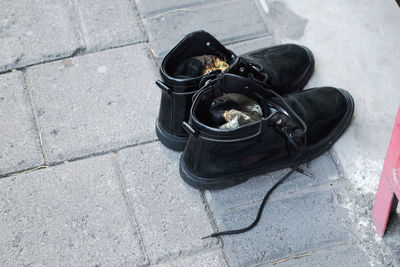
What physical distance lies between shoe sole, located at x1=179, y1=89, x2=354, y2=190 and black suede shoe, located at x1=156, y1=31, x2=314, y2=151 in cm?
17

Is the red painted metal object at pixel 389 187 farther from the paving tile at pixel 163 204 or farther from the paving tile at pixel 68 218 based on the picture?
the paving tile at pixel 68 218

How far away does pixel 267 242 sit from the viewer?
211 cm

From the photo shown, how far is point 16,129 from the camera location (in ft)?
8.09

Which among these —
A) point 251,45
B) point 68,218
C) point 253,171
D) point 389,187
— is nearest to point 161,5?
point 251,45

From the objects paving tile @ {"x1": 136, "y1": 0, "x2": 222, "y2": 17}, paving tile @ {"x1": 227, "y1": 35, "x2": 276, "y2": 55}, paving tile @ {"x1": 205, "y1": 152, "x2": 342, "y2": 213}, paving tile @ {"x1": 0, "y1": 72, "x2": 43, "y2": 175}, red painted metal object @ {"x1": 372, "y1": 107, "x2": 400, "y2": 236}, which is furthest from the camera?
paving tile @ {"x1": 136, "y1": 0, "x2": 222, "y2": 17}

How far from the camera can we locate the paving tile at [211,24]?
2742 millimetres

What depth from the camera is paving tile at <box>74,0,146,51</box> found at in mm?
2771

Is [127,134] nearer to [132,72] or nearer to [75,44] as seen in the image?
[132,72]

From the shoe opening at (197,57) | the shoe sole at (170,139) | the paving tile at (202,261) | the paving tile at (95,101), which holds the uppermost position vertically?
the shoe opening at (197,57)

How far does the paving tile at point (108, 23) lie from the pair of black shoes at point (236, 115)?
2.03 ft

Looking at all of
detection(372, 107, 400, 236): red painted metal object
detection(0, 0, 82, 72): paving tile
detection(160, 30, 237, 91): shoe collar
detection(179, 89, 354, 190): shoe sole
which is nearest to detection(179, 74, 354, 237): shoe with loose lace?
detection(179, 89, 354, 190): shoe sole

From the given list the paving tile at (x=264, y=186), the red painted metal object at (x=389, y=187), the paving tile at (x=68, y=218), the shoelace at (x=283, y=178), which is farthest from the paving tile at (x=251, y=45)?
the red painted metal object at (x=389, y=187)

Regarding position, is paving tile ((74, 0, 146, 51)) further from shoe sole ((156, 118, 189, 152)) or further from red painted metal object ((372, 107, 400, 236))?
red painted metal object ((372, 107, 400, 236))

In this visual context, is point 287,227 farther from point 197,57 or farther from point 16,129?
point 16,129
